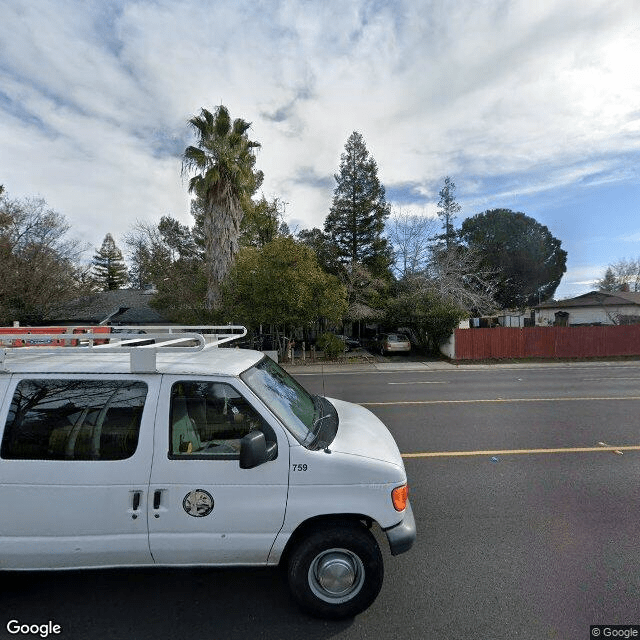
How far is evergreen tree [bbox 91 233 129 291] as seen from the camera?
178 feet

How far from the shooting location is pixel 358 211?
Result: 3259cm

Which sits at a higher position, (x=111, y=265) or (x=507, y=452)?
(x=111, y=265)

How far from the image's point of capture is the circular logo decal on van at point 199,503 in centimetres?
240

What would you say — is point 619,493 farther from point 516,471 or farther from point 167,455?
point 167,455

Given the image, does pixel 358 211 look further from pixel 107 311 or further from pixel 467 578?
pixel 467 578

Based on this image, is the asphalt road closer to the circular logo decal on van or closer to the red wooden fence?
the circular logo decal on van

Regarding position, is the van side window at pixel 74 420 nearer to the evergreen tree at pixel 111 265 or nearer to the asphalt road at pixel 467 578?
the asphalt road at pixel 467 578

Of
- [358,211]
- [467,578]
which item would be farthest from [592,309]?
[467,578]

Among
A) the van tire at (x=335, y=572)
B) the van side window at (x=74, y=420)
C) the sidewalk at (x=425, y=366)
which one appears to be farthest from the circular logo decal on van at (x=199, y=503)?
the sidewalk at (x=425, y=366)

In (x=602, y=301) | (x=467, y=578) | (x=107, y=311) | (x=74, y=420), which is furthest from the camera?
(x=602, y=301)

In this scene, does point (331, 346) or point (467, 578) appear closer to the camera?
point (467, 578)

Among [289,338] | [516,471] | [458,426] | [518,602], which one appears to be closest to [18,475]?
[518,602]

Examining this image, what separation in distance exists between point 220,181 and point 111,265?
146 ft

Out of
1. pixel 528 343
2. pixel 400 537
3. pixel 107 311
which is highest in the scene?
pixel 107 311
